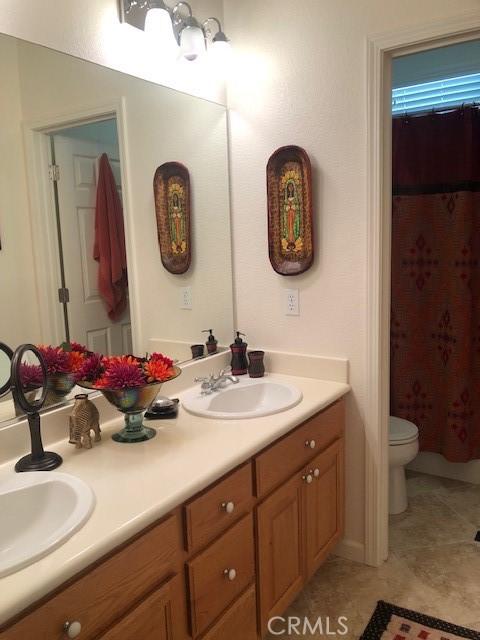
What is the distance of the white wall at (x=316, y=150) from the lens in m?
2.03

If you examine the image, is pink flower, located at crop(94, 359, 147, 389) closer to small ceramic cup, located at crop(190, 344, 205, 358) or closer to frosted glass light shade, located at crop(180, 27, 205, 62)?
small ceramic cup, located at crop(190, 344, 205, 358)

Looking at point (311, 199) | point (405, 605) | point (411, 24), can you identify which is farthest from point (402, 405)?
point (411, 24)

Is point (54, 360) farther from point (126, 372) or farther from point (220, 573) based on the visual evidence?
point (220, 573)

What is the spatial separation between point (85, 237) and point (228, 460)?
0.89 m

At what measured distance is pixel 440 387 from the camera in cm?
298

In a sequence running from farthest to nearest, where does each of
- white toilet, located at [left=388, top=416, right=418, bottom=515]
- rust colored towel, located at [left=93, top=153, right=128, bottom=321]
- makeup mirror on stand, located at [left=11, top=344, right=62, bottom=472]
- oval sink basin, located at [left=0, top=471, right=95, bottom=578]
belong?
white toilet, located at [left=388, top=416, right=418, bottom=515]
rust colored towel, located at [left=93, top=153, right=128, bottom=321]
makeup mirror on stand, located at [left=11, top=344, right=62, bottom=472]
oval sink basin, located at [left=0, top=471, right=95, bottom=578]

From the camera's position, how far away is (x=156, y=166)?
2.14 metres

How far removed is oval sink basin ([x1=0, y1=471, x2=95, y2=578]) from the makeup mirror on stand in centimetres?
8

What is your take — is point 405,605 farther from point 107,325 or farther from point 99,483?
point 107,325

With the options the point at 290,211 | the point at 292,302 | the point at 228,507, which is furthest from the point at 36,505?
the point at 290,211

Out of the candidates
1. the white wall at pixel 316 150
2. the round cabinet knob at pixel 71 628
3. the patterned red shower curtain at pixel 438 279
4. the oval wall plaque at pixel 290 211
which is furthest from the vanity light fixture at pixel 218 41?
the round cabinet knob at pixel 71 628

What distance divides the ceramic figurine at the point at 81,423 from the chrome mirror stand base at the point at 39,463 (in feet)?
0.32

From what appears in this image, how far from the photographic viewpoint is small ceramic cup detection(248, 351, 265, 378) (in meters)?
2.28

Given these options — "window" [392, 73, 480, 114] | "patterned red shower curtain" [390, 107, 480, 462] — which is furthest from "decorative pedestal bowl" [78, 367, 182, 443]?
"window" [392, 73, 480, 114]
